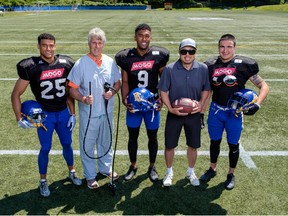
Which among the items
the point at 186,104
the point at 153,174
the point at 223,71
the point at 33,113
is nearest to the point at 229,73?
the point at 223,71

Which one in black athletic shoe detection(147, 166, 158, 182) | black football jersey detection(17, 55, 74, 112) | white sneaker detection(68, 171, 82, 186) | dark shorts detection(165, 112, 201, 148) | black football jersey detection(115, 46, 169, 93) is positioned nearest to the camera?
black football jersey detection(17, 55, 74, 112)

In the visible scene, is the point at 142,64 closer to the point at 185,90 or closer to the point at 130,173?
the point at 185,90

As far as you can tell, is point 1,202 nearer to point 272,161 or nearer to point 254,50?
point 272,161

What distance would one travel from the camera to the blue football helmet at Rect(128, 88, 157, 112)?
421 centimetres

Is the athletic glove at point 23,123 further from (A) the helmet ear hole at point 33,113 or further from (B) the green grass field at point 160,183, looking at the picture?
(B) the green grass field at point 160,183

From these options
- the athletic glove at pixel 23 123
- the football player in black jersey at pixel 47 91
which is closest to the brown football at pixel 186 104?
the football player in black jersey at pixel 47 91

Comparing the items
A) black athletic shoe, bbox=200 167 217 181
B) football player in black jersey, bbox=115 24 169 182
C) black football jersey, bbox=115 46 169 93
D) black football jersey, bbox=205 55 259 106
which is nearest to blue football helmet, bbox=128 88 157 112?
football player in black jersey, bbox=115 24 169 182

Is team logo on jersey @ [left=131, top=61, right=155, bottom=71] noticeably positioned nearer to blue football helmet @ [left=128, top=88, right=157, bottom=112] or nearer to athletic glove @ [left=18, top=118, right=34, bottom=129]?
blue football helmet @ [left=128, top=88, right=157, bottom=112]

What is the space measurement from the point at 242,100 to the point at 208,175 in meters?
1.34

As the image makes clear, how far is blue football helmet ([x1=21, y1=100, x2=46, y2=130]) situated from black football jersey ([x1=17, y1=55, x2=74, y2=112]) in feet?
0.55

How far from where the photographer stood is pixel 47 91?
4125mm

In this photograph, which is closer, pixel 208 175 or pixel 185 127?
pixel 185 127

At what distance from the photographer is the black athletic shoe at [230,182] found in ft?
14.6

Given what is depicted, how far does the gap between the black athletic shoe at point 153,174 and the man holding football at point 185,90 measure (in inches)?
9.1
